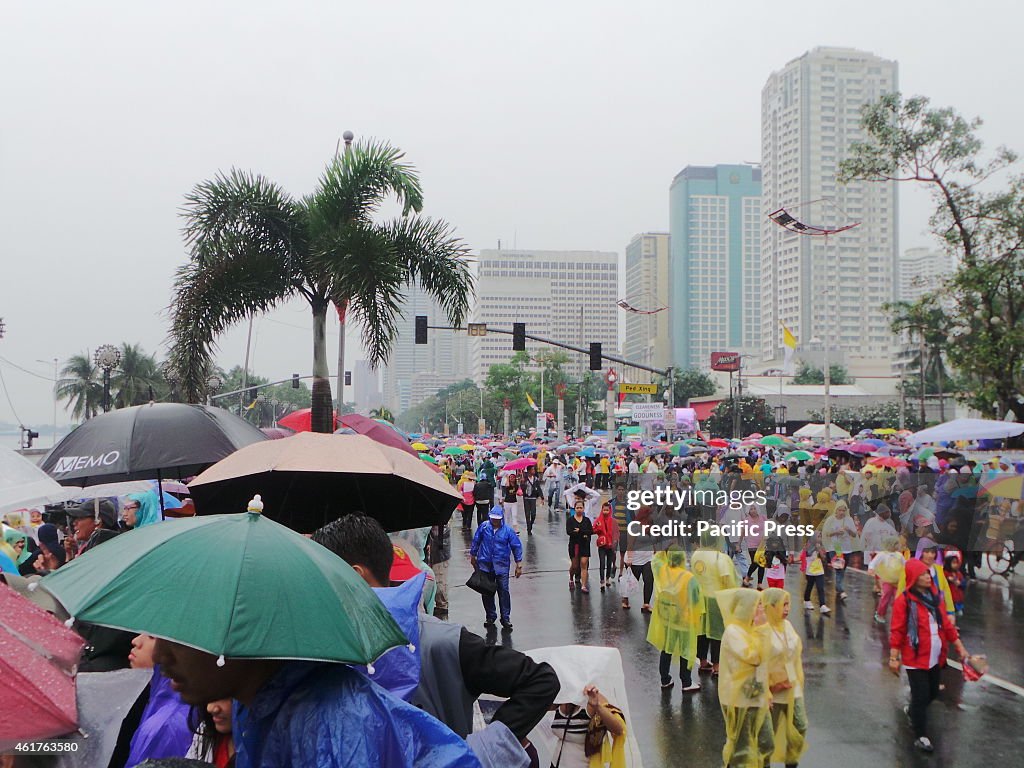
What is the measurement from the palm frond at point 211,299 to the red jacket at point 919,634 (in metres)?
7.78

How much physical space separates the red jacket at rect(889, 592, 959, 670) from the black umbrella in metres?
5.58

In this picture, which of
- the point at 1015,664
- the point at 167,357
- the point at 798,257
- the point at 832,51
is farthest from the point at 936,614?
the point at 832,51

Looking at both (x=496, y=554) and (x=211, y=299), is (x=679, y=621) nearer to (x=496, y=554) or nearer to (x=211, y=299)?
(x=496, y=554)

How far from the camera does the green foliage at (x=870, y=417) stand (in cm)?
7424

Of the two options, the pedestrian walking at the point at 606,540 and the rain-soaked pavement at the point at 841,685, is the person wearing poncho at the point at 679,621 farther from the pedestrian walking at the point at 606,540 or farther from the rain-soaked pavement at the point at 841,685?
the pedestrian walking at the point at 606,540

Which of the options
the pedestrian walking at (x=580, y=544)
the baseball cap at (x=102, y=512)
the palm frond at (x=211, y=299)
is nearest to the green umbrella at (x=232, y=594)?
the baseball cap at (x=102, y=512)

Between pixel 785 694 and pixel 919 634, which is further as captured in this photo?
pixel 919 634

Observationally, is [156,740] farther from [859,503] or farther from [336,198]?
[859,503]

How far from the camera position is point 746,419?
70.1 m

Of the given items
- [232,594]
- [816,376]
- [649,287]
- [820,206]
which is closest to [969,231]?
[232,594]

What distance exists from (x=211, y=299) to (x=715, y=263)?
18095 centimetres

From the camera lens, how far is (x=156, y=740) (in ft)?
8.50

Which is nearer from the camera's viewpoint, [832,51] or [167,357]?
[167,357]

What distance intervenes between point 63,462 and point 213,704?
14.1 ft
